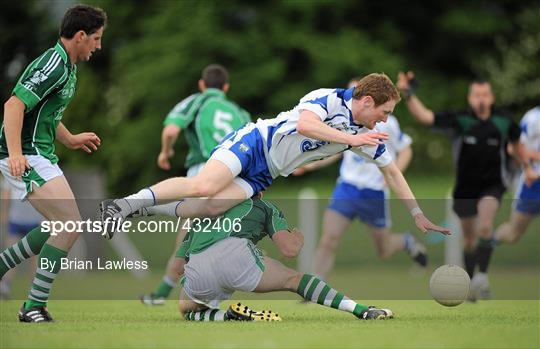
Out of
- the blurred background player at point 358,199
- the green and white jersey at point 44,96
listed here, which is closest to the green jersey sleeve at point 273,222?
the green and white jersey at point 44,96

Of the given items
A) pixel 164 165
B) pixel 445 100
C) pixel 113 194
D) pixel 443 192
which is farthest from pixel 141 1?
pixel 164 165

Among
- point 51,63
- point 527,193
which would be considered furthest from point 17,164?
point 527,193

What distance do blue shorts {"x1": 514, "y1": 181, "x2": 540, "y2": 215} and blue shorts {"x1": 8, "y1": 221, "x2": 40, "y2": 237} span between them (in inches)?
224

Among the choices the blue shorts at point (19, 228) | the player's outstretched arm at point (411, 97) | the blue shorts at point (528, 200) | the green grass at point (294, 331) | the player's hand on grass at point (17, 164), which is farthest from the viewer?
the blue shorts at point (19, 228)

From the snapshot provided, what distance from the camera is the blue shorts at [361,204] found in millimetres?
12727

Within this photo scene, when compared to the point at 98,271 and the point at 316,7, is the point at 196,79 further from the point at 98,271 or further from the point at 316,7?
the point at 98,271

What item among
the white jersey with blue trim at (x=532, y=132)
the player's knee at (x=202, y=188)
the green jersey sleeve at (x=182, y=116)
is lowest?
the player's knee at (x=202, y=188)

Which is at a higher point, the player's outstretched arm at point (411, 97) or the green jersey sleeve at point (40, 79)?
the player's outstretched arm at point (411, 97)

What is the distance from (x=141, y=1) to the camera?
2998 centimetres

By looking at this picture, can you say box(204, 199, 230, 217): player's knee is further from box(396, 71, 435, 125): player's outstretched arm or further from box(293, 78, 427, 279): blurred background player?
box(293, 78, 427, 279): blurred background player

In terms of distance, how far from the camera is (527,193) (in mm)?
13078

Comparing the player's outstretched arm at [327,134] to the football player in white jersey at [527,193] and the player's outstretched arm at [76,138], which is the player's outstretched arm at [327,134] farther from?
the football player in white jersey at [527,193]

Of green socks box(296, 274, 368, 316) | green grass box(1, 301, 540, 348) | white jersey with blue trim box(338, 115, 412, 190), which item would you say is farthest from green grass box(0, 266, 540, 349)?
white jersey with blue trim box(338, 115, 412, 190)

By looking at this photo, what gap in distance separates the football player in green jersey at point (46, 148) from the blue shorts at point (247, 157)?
3.91 feet
